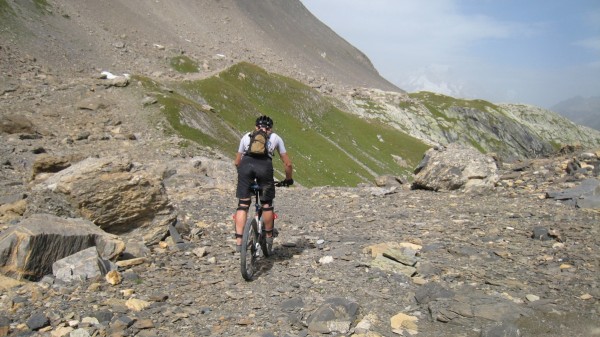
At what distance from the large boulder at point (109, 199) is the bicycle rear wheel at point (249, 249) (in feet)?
13.0

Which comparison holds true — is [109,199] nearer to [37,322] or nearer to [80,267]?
[80,267]

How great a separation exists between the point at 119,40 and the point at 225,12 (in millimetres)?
68741

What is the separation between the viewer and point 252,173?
11.4 m

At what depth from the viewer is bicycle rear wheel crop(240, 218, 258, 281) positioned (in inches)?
421

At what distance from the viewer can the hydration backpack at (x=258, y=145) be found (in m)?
11.2

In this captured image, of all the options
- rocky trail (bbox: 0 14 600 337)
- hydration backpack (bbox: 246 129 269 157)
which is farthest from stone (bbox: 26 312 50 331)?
hydration backpack (bbox: 246 129 269 157)

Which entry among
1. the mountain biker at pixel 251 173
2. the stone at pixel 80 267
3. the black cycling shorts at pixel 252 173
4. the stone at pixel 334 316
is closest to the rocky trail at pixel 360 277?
the stone at pixel 334 316

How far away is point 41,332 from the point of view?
8328mm

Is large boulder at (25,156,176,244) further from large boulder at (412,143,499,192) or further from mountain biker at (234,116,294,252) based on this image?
large boulder at (412,143,499,192)

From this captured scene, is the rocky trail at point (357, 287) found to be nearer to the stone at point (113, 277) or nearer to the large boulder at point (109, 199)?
the stone at point (113, 277)

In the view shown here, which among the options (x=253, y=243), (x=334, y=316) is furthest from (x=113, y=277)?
(x=334, y=316)

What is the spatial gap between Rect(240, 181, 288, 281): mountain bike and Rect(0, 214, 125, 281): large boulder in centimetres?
362

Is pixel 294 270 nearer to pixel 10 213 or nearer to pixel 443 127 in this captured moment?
pixel 10 213

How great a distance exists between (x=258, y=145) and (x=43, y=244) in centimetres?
571
